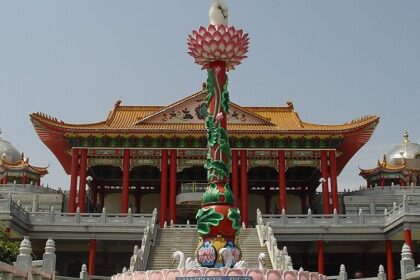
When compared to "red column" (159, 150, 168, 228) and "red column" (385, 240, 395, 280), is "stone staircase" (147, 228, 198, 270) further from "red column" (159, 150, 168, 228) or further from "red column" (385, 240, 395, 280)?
"red column" (385, 240, 395, 280)

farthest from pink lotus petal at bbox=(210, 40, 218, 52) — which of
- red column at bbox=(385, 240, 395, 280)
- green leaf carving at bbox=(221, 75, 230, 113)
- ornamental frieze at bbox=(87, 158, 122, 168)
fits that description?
ornamental frieze at bbox=(87, 158, 122, 168)

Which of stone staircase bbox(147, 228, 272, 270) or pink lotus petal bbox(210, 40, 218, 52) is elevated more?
pink lotus petal bbox(210, 40, 218, 52)

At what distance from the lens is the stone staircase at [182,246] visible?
937 inches

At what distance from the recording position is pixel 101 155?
112 ft

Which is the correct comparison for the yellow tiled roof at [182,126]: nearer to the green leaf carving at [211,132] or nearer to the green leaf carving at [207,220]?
the green leaf carving at [211,132]

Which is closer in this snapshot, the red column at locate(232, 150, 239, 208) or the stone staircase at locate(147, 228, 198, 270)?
the stone staircase at locate(147, 228, 198, 270)

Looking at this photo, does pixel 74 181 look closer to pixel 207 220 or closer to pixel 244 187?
pixel 244 187

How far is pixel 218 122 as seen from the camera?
18.9 m

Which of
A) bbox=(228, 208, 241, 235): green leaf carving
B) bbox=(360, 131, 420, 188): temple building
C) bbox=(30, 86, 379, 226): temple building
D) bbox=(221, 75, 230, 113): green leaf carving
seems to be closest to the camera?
bbox=(228, 208, 241, 235): green leaf carving

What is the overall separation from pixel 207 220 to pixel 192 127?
16521 mm

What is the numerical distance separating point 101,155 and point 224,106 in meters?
16.3

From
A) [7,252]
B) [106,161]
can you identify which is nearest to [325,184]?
[106,161]

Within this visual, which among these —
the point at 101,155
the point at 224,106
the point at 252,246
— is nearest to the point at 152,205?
the point at 101,155

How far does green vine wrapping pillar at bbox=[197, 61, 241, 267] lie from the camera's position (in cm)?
1736
